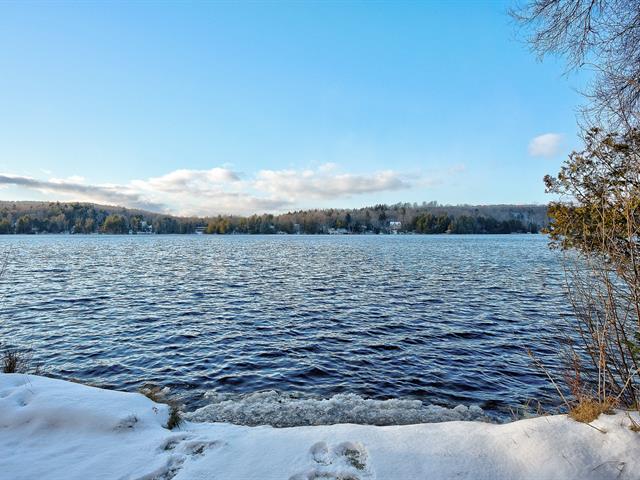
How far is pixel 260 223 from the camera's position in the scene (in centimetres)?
16900

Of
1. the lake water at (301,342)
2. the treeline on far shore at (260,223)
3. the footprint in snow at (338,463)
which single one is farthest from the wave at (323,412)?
the treeline on far shore at (260,223)

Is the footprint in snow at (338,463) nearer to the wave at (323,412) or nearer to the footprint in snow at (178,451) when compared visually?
the footprint in snow at (178,451)

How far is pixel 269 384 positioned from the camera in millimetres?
7867

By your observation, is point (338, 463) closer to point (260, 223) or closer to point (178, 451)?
point (178, 451)

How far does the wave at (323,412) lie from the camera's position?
5824 mm

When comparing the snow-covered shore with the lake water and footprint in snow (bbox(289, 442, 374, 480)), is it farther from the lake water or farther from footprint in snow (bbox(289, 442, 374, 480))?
the lake water

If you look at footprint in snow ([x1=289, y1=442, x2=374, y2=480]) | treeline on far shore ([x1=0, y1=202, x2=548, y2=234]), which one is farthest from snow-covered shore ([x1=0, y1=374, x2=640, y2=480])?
treeline on far shore ([x1=0, y1=202, x2=548, y2=234])

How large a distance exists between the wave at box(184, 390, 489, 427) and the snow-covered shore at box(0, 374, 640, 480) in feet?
4.42

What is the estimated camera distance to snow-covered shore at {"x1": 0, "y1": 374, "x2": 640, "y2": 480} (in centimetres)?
341

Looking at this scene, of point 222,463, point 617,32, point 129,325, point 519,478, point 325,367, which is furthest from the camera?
point 129,325

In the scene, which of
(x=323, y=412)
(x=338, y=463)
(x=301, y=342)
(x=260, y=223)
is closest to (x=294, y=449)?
(x=338, y=463)

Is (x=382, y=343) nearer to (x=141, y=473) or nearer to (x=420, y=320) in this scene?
(x=420, y=320)

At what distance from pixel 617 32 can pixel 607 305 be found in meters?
3.58

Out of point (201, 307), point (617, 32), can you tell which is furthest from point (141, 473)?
point (201, 307)
